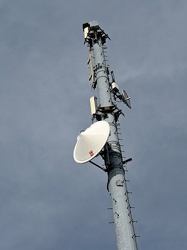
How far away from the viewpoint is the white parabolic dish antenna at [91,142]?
22891 millimetres

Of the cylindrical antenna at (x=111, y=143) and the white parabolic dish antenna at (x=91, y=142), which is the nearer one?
the cylindrical antenna at (x=111, y=143)

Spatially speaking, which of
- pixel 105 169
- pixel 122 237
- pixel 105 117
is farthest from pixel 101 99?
pixel 122 237

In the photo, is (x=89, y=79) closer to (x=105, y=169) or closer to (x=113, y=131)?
(x=113, y=131)

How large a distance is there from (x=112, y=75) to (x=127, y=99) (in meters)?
2.07

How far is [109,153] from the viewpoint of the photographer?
24094mm

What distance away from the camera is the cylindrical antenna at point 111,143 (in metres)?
21.1

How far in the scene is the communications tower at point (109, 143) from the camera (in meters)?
21.3

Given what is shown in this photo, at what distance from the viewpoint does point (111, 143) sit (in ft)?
80.7

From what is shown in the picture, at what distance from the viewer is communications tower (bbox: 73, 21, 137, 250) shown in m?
21.3

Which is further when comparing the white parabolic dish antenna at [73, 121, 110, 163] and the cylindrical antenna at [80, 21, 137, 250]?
the white parabolic dish antenna at [73, 121, 110, 163]

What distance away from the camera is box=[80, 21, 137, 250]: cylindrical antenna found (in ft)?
69.2

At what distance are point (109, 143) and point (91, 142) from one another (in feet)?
5.18

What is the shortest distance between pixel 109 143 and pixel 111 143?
0.43 ft

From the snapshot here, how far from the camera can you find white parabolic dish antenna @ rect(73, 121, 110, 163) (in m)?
22.9
